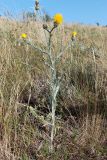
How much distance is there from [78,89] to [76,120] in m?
0.40

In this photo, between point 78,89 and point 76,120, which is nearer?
point 76,120

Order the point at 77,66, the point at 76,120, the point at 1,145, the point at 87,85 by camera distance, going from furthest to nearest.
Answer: the point at 77,66
the point at 87,85
the point at 76,120
the point at 1,145

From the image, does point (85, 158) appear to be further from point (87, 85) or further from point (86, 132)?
point (87, 85)

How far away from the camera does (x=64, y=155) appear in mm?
2186

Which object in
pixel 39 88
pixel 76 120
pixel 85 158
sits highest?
pixel 39 88

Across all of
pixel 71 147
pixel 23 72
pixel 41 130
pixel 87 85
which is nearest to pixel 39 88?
pixel 23 72

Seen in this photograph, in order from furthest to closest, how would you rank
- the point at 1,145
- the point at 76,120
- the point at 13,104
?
1. the point at 76,120
2. the point at 13,104
3. the point at 1,145

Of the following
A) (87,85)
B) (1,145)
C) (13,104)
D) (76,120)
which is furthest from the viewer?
(87,85)

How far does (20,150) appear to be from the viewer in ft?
7.20

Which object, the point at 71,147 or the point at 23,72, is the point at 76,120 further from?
the point at 23,72

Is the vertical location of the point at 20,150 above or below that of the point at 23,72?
below

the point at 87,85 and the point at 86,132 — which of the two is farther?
the point at 87,85

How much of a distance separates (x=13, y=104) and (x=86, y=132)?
1.60 ft

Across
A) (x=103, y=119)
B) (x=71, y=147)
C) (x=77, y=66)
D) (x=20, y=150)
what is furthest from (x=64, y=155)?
(x=77, y=66)
